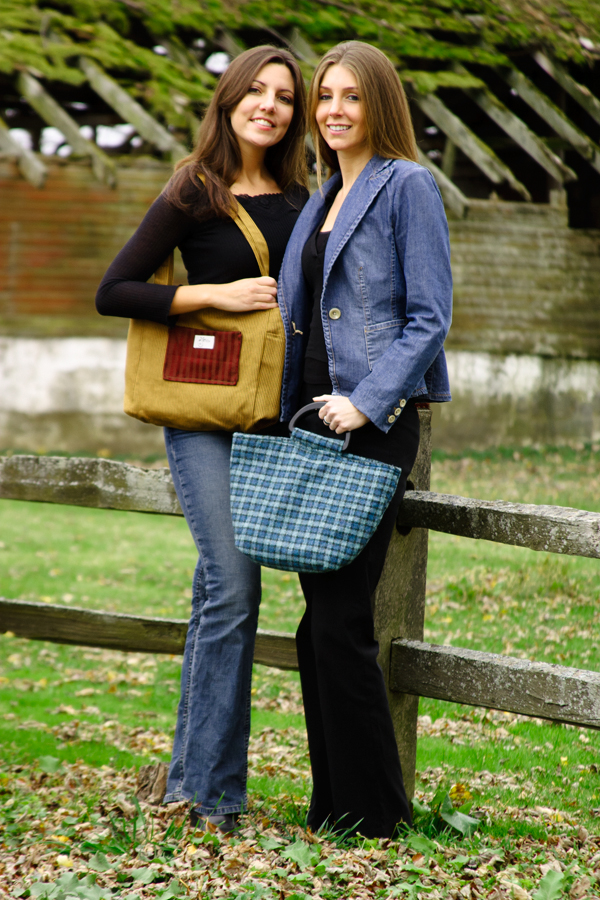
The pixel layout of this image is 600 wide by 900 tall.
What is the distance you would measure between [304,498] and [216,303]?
74 centimetres

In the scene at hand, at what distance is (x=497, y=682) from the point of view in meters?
3.04

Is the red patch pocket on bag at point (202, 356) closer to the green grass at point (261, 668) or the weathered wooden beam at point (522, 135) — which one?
the green grass at point (261, 668)

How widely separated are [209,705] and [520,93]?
14006mm

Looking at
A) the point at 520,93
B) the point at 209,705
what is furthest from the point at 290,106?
the point at 520,93

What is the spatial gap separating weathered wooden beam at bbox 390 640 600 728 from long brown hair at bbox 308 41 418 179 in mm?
1656

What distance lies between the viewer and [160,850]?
2.93 meters

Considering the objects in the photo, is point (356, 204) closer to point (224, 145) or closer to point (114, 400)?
point (224, 145)

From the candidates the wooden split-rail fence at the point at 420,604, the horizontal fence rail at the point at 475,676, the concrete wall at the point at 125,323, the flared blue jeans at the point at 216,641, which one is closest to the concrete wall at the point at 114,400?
the concrete wall at the point at 125,323

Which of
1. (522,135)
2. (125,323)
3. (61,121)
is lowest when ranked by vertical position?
(125,323)

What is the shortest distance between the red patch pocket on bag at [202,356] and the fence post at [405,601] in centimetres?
66

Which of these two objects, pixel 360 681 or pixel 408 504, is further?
pixel 408 504

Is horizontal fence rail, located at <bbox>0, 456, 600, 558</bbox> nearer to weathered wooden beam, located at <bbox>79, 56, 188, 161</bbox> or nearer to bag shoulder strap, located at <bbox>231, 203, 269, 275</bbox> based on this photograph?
bag shoulder strap, located at <bbox>231, 203, 269, 275</bbox>

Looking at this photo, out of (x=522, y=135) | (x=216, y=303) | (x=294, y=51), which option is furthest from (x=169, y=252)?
(x=522, y=135)

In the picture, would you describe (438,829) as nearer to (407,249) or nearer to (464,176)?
(407,249)
